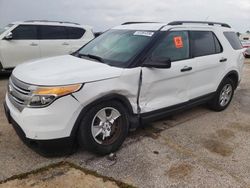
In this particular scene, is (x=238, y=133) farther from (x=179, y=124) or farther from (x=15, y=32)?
(x=15, y=32)

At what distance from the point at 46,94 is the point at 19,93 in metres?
0.48

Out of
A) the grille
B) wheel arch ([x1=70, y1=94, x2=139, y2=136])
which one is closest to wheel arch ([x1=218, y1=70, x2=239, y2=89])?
wheel arch ([x1=70, y1=94, x2=139, y2=136])

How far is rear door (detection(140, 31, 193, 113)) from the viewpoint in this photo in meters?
4.07

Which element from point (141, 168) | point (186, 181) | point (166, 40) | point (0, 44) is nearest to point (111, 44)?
point (166, 40)

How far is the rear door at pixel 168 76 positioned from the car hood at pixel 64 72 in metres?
0.56

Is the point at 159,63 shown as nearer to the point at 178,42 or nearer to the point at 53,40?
the point at 178,42

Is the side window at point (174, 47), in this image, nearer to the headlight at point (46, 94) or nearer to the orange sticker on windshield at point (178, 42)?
the orange sticker on windshield at point (178, 42)

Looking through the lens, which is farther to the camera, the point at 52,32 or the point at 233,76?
the point at 52,32

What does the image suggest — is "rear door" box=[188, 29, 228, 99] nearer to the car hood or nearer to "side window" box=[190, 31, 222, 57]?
"side window" box=[190, 31, 222, 57]

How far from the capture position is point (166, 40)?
4352 mm

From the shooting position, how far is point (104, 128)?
371 cm

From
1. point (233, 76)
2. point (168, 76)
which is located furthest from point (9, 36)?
point (233, 76)

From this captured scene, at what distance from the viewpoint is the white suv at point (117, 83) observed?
3295 mm

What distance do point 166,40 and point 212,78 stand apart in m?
1.43
